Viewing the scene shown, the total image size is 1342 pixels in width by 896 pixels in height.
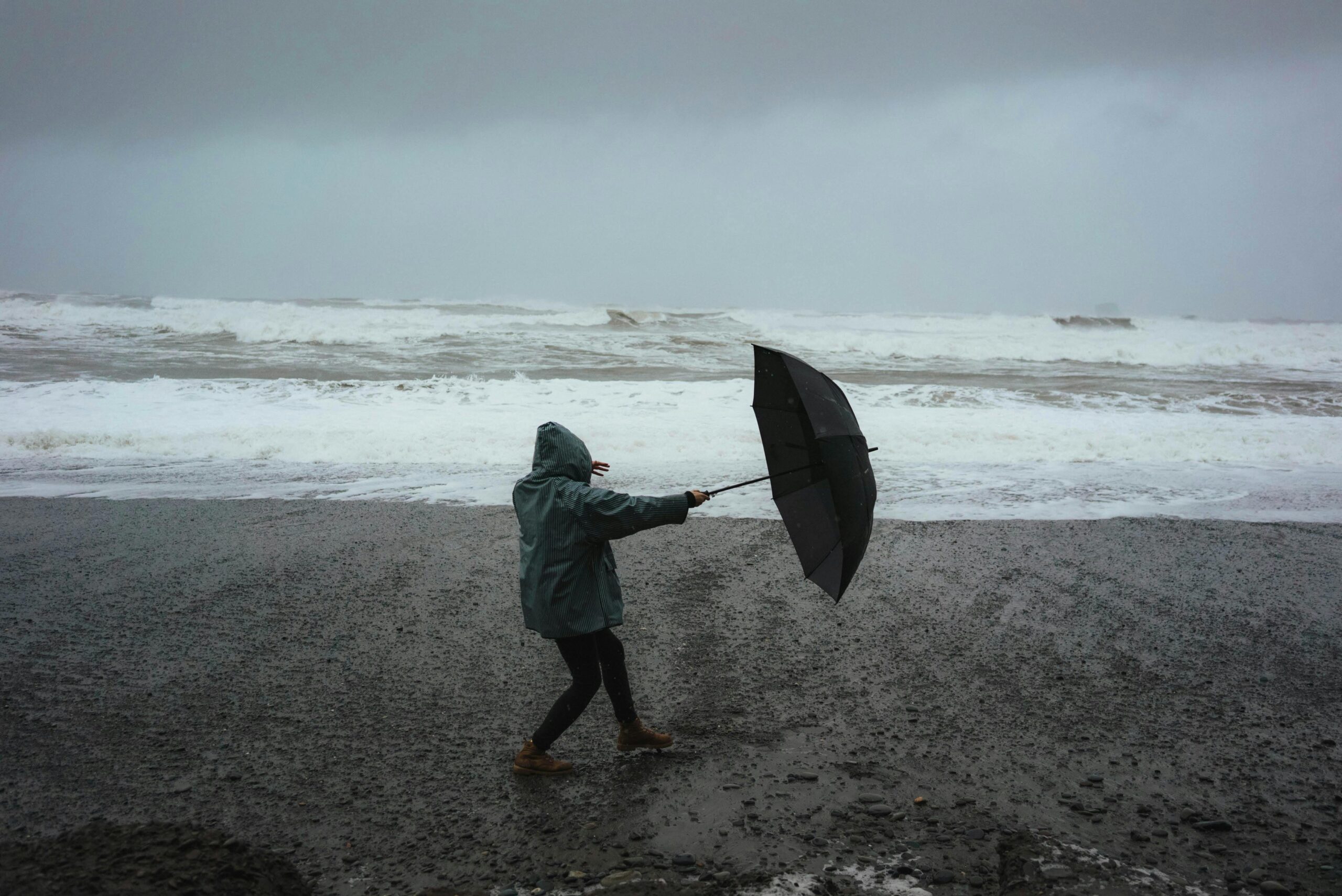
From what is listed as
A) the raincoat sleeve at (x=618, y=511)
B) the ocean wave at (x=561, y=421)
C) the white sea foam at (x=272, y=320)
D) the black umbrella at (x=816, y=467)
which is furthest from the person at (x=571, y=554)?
the white sea foam at (x=272, y=320)

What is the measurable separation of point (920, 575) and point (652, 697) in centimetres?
251

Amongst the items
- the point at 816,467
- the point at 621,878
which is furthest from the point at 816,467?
the point at 621,878

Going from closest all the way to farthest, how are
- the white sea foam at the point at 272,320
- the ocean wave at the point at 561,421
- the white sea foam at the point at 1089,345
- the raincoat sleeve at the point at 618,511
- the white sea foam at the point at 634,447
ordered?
the raincoat sleeve at the point at 618,511 < the white sea foam at the point at 634,447 < the ocean wave at the point at 561,421 < the white sea foam at the point at 1089,345 < the white sea foam at the point at 272,320

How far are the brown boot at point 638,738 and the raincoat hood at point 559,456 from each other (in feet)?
3.52

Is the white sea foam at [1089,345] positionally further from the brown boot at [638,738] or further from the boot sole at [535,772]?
the boot sole at [535,772]

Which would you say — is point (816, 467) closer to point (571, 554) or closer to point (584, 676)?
point (571, 554)

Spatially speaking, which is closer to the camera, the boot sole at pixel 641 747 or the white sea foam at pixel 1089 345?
the boot sole at pixel 641 747

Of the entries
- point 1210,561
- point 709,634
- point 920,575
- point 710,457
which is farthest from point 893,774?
point 710,457

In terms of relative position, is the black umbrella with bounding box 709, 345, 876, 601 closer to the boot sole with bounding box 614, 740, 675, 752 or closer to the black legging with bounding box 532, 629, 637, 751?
the black legging with bounding box 532, 629, 637, 751

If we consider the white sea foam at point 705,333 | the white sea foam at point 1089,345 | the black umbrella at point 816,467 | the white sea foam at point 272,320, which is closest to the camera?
the black umbrella at point 816,467

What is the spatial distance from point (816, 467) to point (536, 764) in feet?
5.36

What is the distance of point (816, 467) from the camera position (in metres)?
3.27

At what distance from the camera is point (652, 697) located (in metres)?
4.13

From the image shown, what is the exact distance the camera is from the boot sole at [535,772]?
11.1 feet
